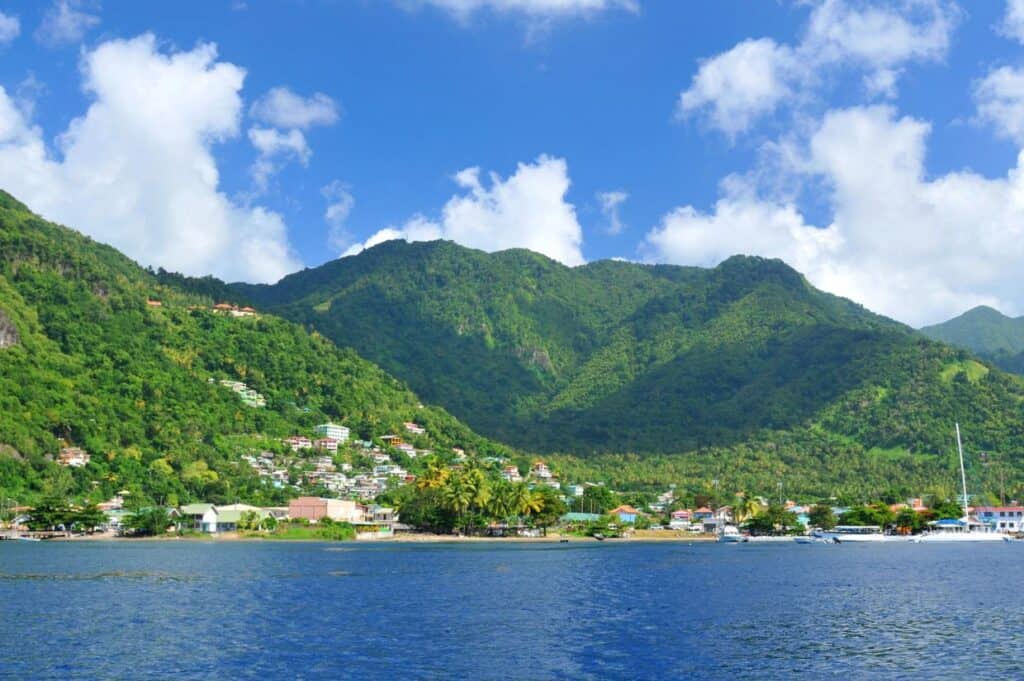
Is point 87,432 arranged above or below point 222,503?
above

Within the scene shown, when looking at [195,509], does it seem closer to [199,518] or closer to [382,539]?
[199,518]

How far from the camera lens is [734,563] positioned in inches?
4641

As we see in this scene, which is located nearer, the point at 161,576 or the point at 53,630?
the point at 53,630

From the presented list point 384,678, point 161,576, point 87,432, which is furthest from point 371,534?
point 384,678

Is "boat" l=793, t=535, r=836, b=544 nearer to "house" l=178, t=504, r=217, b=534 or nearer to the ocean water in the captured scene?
the ocean water

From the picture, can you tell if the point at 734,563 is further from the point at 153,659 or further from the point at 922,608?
the point at 153,659

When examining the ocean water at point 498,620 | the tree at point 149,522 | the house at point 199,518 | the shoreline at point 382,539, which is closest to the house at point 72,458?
the shoreline at point 382,539

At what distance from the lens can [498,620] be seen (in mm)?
60844

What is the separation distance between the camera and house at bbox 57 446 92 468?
176 m

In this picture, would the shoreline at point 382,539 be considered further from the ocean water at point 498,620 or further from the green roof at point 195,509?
the ocean water at point 498,620

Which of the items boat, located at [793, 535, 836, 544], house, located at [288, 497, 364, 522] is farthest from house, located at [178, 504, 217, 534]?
boat, located at [793, 535, 836, 544]

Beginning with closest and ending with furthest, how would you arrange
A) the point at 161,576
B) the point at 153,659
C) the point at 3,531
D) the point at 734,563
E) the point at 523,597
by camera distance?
1. the point at 153,659
2. the point at 523,597
3. the point at 161,576
4. the point at 734,563
5. the point at 3,531

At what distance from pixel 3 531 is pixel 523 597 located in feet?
384

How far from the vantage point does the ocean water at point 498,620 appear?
45.2 metres
